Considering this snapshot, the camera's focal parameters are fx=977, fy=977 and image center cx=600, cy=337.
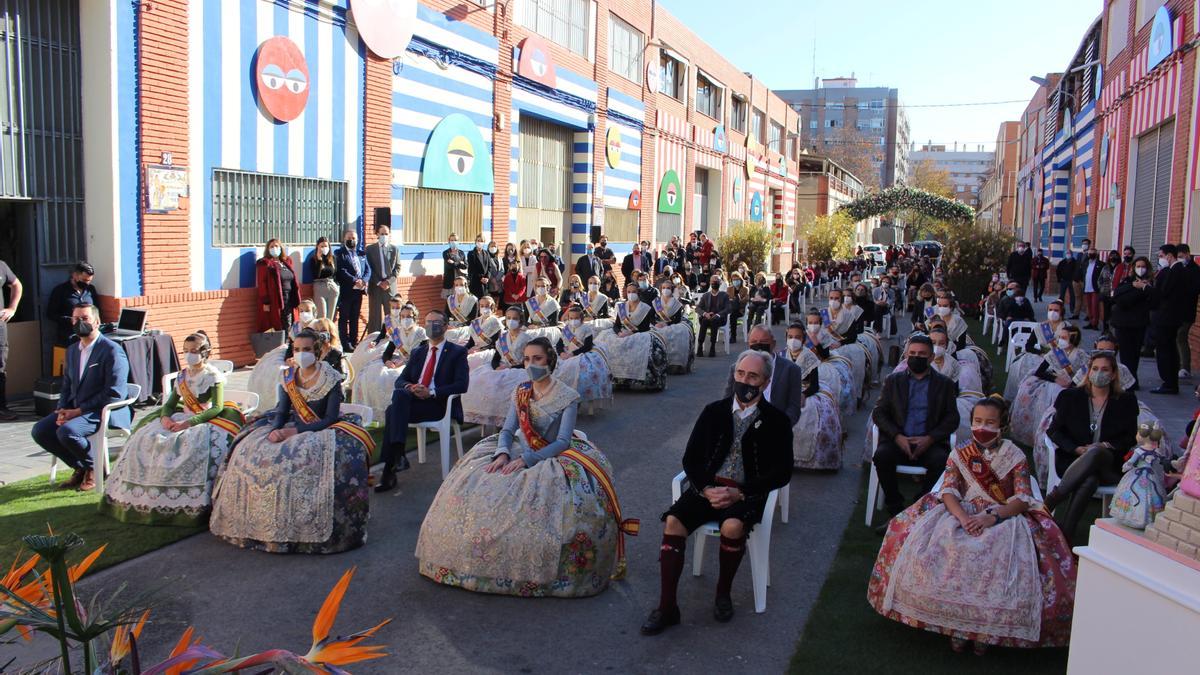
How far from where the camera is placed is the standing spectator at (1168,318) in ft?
42.9

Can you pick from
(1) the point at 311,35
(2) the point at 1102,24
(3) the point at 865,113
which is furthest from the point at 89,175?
(3) the point at 865,113

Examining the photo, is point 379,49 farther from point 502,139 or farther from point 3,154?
point 3,154

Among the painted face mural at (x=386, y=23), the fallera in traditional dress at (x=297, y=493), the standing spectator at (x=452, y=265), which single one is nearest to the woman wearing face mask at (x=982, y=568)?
the fallera in traditional dress at (x=297, y=493)

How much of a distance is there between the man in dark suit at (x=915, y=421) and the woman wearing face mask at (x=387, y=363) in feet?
15.4

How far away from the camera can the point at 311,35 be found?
1467 cm

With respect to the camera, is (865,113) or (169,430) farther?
→ (865,113)

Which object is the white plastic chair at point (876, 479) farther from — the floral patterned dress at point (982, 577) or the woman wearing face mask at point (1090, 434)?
the floral patterned dress at point (982, 577)

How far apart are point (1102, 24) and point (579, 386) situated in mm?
23049

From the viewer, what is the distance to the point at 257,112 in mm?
13648

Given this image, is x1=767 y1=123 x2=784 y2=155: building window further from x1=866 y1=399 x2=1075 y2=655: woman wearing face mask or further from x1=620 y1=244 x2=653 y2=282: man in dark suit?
x1=866 y1=399 x2=1075 y2=655: woman wearing face mask

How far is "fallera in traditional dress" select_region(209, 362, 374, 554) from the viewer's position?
6.30 meters

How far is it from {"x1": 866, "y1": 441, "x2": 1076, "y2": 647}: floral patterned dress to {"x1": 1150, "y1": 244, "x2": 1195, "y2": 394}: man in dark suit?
368 inches

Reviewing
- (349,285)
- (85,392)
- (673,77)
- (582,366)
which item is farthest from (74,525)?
(673,77)

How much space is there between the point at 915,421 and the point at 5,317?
9098 millimetres
